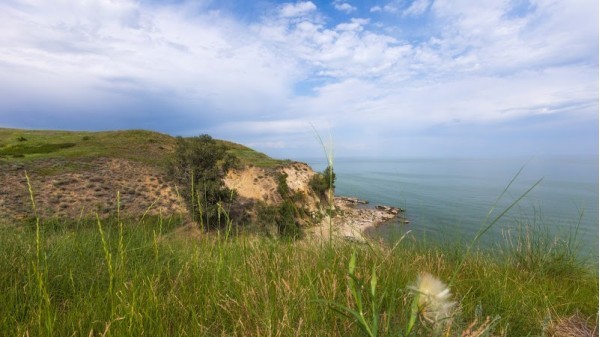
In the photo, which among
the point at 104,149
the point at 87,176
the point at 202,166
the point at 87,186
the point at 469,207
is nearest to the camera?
the point at 202,166

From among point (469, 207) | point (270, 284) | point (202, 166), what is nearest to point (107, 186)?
point (202, 166)

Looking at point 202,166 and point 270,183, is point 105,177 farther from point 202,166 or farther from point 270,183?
point 270,183

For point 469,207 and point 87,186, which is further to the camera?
point 469,207

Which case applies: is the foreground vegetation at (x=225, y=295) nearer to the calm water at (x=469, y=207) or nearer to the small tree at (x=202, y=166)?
the calm water at (x=469, y=207)

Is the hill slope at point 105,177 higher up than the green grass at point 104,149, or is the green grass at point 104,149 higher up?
the green grass at point 104,149

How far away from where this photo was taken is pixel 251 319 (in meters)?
2.26

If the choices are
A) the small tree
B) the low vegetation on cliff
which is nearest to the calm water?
the low vegetation on cliff

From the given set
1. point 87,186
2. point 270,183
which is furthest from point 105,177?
point 270,183

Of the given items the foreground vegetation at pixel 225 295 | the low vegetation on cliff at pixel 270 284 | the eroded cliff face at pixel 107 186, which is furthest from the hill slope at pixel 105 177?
the foreground vegetation at pixel 225 295

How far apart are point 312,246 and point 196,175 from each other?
67.0 ft

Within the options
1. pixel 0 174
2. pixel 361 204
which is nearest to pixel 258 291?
pixel 0 174

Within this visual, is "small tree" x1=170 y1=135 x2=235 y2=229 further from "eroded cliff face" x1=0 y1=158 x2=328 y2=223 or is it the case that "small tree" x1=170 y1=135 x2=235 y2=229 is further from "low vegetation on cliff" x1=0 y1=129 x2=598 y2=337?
"low vegetation on cliff" x1=0 y1=129 x2=598 y2=337

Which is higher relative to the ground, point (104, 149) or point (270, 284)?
point (104, 149)

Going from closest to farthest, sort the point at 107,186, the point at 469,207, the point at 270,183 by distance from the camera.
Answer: the point at 107,186
the point at 270,183
the point at 469,207
